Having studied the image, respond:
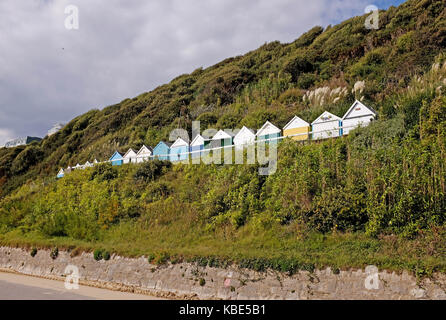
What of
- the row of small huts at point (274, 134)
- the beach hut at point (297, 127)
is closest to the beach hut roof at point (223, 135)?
the row of small huts at point (274, 134)

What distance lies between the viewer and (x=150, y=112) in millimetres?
48250

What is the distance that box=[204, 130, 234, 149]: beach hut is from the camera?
88.5 ft

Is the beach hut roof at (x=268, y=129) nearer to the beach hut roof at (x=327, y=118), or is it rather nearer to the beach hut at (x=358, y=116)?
the beach hut roof at (x=327, y=118)

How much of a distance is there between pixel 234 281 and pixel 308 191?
16.2 feet

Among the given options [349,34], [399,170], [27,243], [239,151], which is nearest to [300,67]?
[349,34]

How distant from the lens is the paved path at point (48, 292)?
47.0 feet

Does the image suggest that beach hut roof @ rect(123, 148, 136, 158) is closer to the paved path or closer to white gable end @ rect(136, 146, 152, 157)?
white gable end @ rect(136, 146, 152, 157)

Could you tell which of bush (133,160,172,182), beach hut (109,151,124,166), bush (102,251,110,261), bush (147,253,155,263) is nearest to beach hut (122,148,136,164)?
beach hut (109,151,124,166)

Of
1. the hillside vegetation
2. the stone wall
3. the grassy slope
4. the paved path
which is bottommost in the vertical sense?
the paved path

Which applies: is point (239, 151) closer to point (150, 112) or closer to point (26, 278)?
point (26, 278)

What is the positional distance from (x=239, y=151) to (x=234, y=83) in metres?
27.4

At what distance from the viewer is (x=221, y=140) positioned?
2734 centimetres

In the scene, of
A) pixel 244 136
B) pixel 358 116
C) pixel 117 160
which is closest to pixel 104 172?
pixel 117 160

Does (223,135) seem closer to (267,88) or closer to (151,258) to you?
(151,258)
